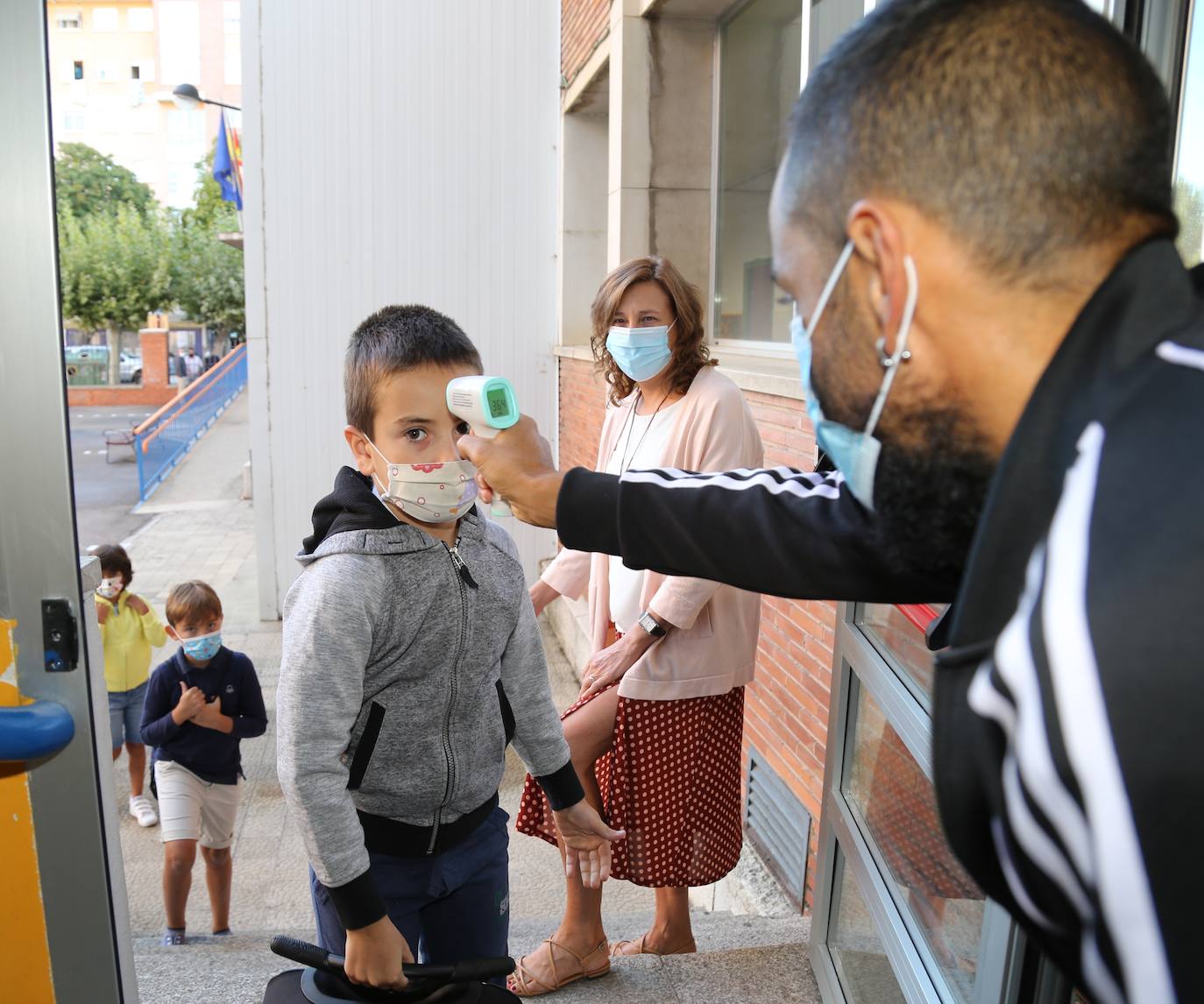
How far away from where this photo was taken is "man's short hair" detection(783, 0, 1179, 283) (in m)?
0.89

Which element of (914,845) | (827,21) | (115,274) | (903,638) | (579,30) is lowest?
(914,845)

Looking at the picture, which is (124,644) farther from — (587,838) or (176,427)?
(176,427)

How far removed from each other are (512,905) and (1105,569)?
4.36 meters

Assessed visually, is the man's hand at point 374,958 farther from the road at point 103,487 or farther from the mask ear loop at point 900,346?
the road at point 103,487

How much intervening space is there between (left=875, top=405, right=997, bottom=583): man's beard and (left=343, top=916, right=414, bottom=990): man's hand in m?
1.22

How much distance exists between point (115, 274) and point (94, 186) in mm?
21889

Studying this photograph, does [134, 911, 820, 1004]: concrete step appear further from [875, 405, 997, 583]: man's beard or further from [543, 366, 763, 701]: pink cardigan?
[875, 405, 997, 583]: man's beard

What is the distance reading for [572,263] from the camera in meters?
8.98

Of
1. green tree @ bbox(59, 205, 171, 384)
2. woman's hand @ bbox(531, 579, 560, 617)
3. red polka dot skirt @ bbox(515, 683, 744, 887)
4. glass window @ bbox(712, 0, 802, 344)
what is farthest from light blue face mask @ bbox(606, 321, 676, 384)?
green tree @ bbox(59, 205, 171, 384)

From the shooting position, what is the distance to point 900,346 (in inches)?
39.3

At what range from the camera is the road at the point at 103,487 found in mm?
14734

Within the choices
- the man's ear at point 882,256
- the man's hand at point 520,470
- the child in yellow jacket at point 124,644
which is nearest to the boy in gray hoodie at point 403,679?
A: the man's hand at point 520,470

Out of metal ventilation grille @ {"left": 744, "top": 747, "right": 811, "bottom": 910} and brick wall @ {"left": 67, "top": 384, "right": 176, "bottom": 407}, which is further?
brick wall @ {"left": 67, "top": 384, "right": 176, "bottom": 407}

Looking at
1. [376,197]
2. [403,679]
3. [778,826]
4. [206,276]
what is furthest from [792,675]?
[206,276]
